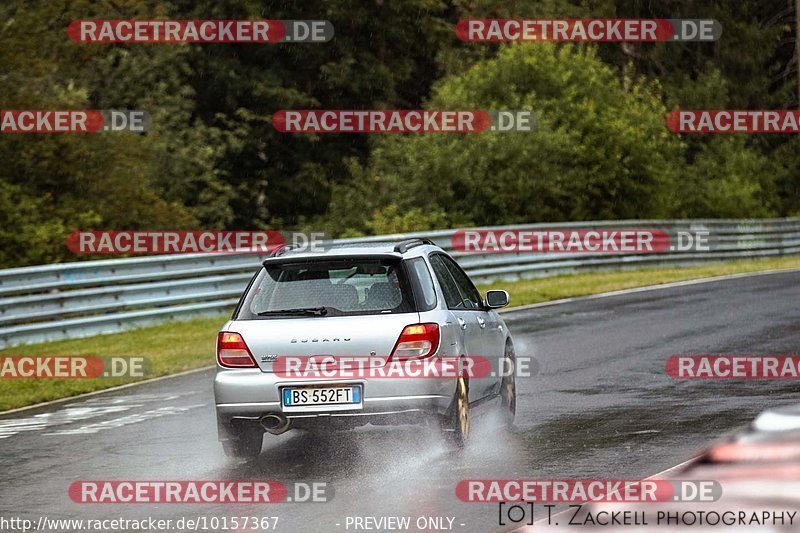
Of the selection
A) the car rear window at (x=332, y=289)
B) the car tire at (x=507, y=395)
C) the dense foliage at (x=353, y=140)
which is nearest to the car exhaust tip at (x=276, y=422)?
the car rear window at (x=332, y=289)

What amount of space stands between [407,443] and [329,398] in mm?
1255

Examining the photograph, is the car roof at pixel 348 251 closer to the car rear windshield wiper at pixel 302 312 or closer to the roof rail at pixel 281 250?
the roof rail at pixel 281 250

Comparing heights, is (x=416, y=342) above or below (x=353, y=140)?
below

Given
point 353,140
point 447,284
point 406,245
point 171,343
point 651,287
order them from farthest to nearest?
point 353,140 → point 651,287 → point 171,343 → point 447,284 → point 406,245

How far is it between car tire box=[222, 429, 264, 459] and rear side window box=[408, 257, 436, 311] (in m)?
1.54

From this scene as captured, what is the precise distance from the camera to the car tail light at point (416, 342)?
962 cm

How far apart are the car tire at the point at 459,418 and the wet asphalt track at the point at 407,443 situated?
0.13m

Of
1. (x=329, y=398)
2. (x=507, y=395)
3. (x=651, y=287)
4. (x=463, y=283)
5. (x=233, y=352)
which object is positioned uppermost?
(x=463, y=283)

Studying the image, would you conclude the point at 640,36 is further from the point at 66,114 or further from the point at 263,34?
the point at 66,114

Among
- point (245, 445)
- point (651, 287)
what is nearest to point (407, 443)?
point (245, 445)

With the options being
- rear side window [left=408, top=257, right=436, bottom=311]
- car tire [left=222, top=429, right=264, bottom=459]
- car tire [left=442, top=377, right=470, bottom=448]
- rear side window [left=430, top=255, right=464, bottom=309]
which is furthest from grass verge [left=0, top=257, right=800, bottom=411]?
car tire [left=442, top=377, right=470, bottom=448]

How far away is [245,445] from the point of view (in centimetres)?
1006

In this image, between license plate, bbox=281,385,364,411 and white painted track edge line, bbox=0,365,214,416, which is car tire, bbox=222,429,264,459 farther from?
white painted track edge line, bbox=0,365,214,416

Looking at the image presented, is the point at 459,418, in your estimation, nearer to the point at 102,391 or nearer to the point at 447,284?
the point at 447,284
